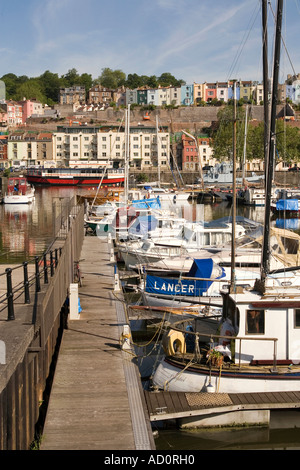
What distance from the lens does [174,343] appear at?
15578 mm

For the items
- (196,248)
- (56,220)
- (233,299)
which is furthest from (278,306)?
(196,248)

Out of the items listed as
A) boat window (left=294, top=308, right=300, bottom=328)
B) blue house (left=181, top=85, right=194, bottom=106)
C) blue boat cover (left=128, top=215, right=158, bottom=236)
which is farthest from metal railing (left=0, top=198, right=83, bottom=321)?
blue house (left=181, top=85, right=194, bottom=106)

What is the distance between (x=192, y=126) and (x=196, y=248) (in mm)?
120997

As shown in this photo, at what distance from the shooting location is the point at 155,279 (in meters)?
22.8

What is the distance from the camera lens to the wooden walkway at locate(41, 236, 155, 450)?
1057cm

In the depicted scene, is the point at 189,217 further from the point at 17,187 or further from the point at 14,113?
the point at 14,113

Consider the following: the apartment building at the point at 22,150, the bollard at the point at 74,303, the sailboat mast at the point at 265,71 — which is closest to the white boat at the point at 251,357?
the bollard at the point at 74,303

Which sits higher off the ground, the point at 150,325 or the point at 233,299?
the point at 233,299

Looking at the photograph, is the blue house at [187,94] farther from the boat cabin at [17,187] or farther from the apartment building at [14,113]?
the boat cabin at [17,187]

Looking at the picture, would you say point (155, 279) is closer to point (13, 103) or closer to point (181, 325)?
point (181, 325)

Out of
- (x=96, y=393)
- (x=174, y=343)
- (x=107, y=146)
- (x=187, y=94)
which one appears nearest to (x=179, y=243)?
(x=174, y=343)

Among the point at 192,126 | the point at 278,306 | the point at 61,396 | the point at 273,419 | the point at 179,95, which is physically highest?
the point at 179,95

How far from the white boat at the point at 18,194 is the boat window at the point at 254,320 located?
64.4m

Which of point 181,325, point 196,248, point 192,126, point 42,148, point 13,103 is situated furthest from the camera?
point 13,103
